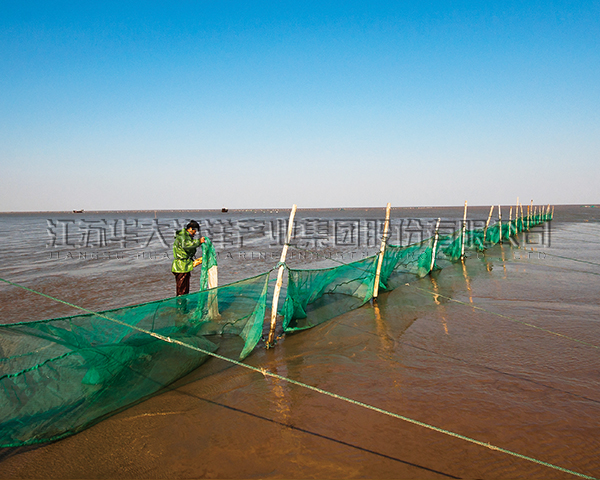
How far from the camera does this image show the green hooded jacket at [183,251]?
6.69 meters

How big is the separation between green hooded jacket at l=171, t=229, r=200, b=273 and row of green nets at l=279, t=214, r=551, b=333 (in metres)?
1.98

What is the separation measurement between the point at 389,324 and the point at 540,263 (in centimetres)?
1035

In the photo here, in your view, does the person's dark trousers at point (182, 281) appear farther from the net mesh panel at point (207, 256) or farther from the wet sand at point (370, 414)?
the wet sand at point (370, 414)

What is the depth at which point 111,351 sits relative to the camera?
3.78 m

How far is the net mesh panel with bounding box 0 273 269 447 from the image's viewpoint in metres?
3.18

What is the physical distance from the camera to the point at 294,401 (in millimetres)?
4098

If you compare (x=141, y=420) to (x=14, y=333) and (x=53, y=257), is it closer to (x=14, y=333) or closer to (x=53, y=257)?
(x=14, y=333)

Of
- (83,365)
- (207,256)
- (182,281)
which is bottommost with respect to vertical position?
(83,365)

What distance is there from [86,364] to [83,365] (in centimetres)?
3

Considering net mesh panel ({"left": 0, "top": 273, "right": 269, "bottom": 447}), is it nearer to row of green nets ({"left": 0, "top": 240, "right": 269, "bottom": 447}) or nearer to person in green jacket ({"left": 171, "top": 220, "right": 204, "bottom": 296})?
row of green nets ({"left": 0, "top": 240, "right": 269, "bottom": 447})

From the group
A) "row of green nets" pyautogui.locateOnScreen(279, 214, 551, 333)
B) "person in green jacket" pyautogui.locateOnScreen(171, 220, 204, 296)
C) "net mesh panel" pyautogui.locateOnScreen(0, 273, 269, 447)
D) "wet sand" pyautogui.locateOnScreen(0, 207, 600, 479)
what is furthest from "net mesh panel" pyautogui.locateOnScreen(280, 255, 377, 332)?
"net mesh panel" pyautogui.locateOnScreen(0, 273, 269, 447)

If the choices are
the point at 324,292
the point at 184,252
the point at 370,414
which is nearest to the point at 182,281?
the point at 184,252

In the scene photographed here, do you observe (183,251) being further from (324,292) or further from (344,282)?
(344,282)

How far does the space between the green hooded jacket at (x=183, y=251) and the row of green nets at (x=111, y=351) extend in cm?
35
